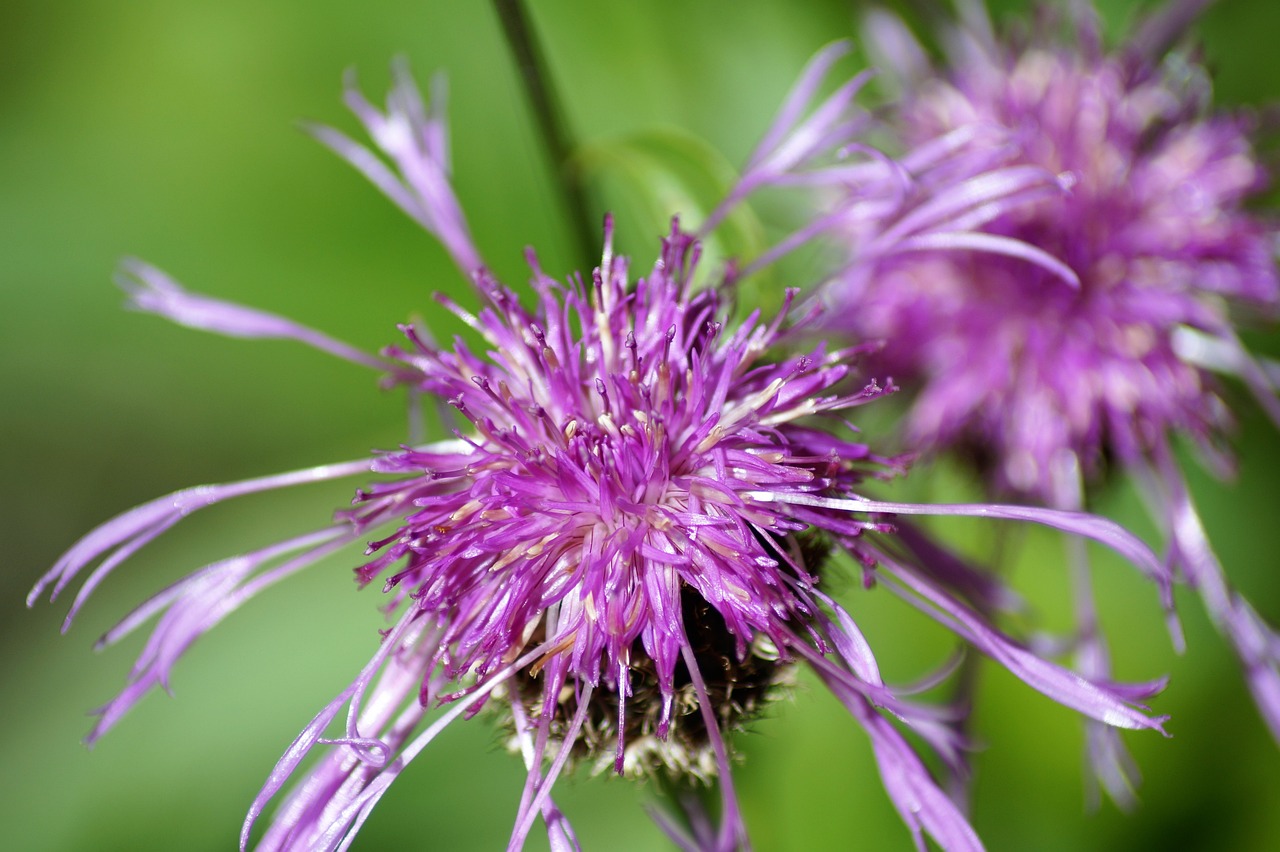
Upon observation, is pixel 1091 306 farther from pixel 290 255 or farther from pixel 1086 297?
pixel 290 255

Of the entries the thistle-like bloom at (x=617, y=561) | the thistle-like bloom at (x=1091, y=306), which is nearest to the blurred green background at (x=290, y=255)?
the thistle-like bloom at (x=1091, y=306)

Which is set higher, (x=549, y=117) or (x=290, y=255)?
(x=290, y=255)

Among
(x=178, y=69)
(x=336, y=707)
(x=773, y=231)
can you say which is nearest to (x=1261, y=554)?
(x=773, y=231)

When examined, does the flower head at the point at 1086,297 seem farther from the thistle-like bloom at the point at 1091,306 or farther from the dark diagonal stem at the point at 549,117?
the dark diagonal stem at the point at 549,117

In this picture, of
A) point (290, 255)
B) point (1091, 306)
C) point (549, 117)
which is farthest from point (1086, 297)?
point (290, 255)

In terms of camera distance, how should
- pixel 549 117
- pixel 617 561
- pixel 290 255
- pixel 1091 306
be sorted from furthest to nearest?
pixel 290 255, pixel 1091 306, pixel 549 117, pixel 617 561

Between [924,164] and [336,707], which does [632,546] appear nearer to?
[336,707]

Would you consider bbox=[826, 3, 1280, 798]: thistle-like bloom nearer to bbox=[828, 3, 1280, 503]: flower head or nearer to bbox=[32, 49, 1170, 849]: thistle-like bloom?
bbox=[828, 3, 1280, 503]: flower head
